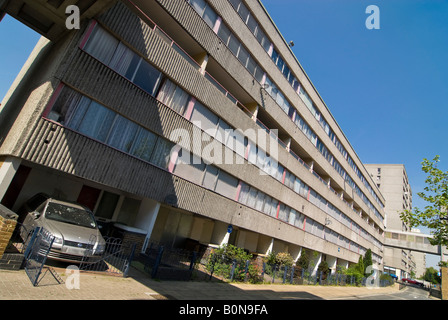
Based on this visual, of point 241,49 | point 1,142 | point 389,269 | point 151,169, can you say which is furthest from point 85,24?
point 389,269

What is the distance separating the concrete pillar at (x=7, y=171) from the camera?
8.03m

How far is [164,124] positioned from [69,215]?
5658 millimetres

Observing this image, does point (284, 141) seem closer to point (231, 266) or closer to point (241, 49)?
point (241, 49)

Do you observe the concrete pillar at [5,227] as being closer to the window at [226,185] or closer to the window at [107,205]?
the window at [107,205]

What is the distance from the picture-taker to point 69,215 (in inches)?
340

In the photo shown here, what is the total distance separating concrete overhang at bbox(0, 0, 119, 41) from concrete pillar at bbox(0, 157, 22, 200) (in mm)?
4869

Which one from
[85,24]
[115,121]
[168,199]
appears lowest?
[168,199]

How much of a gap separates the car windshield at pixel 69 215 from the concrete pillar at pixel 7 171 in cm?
137

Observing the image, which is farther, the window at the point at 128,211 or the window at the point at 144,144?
the window at the point at 128,211

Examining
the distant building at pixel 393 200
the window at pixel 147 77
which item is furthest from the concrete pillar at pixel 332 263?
the distant building at pixel 393 200

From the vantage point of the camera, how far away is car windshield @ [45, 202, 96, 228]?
27.2 feet

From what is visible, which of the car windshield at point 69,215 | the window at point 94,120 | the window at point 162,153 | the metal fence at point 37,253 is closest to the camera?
the metal fence at point 37,253

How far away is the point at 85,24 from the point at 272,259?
17929 mm
